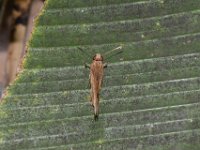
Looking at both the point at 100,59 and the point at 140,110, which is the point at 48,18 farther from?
the point at 140,110

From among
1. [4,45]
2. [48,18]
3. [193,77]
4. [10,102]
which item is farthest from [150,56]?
[4,45]

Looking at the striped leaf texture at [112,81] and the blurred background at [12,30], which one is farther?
the blurred background at [12,30]

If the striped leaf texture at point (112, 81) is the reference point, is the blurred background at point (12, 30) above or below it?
above

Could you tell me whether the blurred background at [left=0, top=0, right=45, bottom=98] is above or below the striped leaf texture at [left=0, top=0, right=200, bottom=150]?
above

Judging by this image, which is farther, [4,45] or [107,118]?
[4,45]
